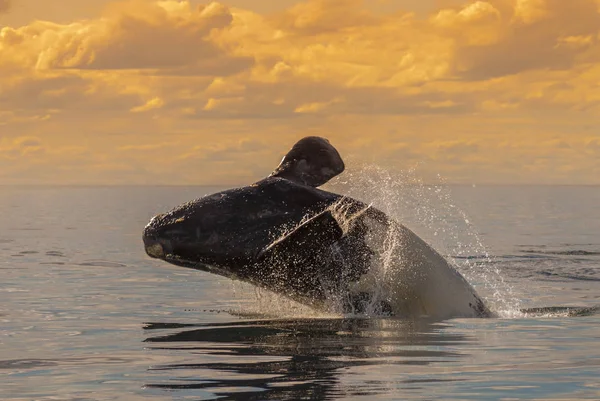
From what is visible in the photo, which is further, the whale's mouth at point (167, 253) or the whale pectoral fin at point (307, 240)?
the whale's mouth at point (167, 253)

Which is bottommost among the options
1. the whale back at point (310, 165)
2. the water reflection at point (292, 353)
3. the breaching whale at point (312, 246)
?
the water reflection at point (292, 353)

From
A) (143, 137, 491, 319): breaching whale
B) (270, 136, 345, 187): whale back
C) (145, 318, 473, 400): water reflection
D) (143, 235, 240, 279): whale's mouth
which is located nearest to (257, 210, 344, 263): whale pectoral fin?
(143, 137, 491, 319): breaching whale

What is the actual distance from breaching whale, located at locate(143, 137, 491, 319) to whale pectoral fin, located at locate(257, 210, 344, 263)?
1cm

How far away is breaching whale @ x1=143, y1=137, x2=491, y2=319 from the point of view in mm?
13602

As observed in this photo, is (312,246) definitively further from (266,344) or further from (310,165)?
(266,344)

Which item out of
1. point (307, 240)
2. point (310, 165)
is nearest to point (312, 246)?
point (307, 240)

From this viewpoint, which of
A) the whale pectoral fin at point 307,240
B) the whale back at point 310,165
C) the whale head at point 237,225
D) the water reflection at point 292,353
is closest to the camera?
the water reflection at point 292,353

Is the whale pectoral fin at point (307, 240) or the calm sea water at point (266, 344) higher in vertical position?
the whale pectoral fin at point (307, 240)

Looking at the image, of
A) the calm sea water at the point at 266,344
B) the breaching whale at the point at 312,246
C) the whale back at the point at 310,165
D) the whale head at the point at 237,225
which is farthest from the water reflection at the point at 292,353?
the whale back at the point at 310,165

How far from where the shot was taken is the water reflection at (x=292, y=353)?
1055 cm

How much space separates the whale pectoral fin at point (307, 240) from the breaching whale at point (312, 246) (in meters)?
0.01

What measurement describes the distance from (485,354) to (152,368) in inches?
140

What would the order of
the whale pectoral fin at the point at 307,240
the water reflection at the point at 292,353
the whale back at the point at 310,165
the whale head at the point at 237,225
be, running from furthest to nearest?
the whale back at the point at 310,165
the whale head at the point at 237,225
the whale pectoral fin at the point at 307,240
the water reflection at the point at 292,353

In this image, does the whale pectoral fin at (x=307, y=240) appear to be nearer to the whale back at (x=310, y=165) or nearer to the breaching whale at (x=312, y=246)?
the breaching whale at (x=312, y=246)
